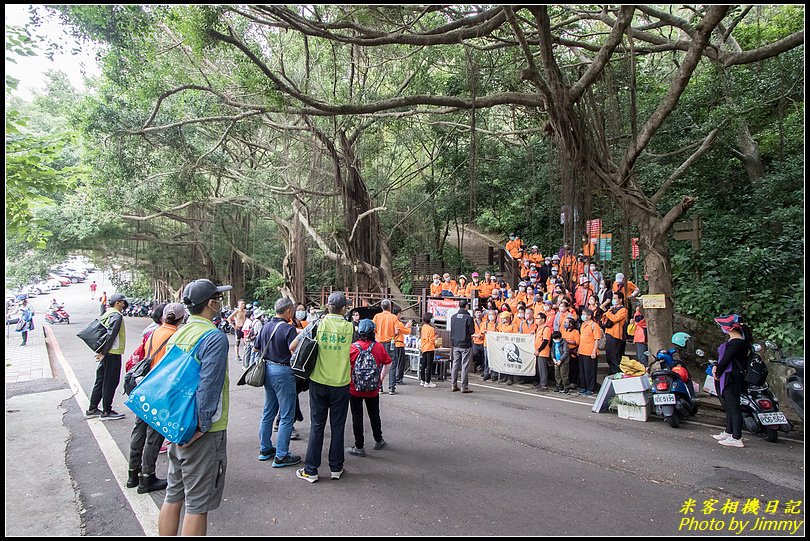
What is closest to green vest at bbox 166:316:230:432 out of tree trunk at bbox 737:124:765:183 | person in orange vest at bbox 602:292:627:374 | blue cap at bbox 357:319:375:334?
blue cap at bbox 357:319:375:334

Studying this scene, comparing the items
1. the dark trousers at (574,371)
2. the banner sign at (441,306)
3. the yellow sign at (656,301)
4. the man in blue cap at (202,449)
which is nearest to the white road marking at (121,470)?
the man in blue cap at (202,449)

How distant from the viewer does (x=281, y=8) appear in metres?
7.48

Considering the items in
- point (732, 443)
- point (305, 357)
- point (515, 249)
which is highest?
point (515, 249)

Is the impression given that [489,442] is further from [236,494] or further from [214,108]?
[214,108]

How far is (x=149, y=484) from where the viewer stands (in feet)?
13.0

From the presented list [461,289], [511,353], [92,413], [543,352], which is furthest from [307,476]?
[461,289]

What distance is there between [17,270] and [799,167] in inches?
1367

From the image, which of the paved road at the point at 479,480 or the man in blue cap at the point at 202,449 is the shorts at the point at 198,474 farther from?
the paved road at the point at 479,480

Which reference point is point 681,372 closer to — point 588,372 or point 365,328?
point 588,372

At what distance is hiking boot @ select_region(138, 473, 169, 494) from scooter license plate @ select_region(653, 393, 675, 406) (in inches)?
235

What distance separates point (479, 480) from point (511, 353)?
17.9ft

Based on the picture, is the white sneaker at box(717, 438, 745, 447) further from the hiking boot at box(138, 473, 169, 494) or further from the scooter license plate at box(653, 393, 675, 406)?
the hiking boot at box(138, 473, 169, 494)

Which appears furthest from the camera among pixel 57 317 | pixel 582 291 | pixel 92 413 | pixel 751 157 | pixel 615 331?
pixel 57 317

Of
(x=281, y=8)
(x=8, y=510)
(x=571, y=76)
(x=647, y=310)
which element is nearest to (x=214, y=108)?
(x=281, y=8)
